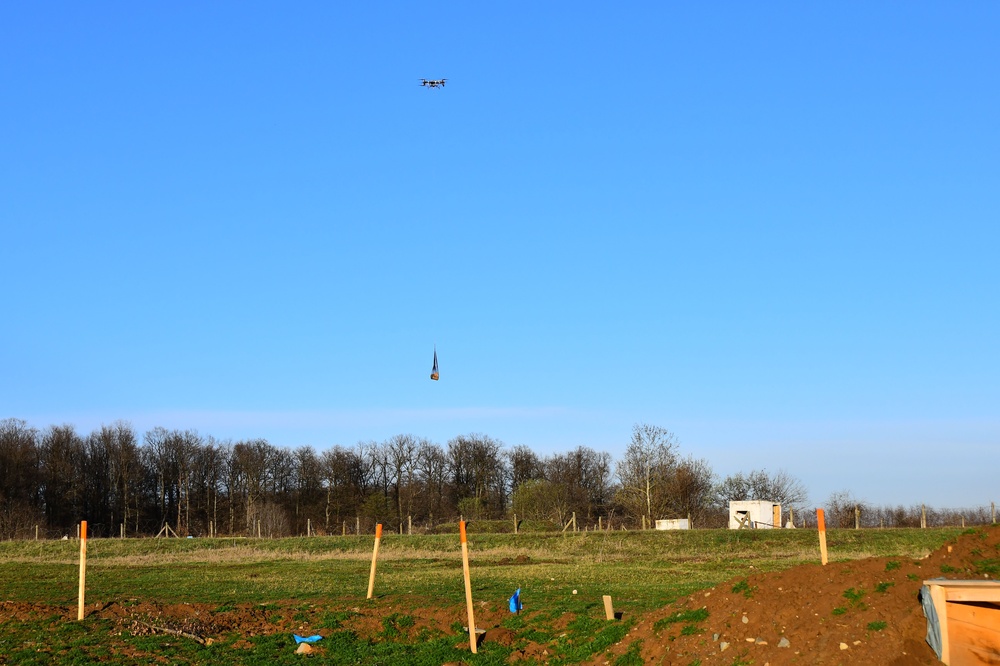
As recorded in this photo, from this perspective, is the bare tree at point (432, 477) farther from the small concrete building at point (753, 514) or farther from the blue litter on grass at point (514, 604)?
the blue litter on grass at point (514, 604)

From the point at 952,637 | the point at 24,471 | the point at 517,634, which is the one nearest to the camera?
the point at 952,637

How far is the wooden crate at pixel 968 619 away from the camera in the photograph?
10.3 metres

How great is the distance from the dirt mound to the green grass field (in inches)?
80.3

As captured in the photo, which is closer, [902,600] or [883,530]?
[902,600]

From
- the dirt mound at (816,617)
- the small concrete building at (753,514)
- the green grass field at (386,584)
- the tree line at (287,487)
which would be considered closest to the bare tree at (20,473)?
the tree line at (287,487)

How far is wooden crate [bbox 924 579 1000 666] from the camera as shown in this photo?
10258mm

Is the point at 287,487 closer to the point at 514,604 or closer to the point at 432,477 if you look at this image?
the point at 432,477

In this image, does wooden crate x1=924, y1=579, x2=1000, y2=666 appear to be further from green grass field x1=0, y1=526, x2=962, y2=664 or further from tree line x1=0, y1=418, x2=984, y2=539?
tree line x1=0, y1=418, x2=984, y2=539

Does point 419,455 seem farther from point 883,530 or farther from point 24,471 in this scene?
point 883,530

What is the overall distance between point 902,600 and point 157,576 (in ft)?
105

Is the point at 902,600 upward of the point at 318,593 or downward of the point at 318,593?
upward

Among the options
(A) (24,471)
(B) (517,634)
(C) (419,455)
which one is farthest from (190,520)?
(B) (517,634)

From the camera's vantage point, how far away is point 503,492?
118562mm

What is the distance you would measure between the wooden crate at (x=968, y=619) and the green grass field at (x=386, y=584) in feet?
22.4
